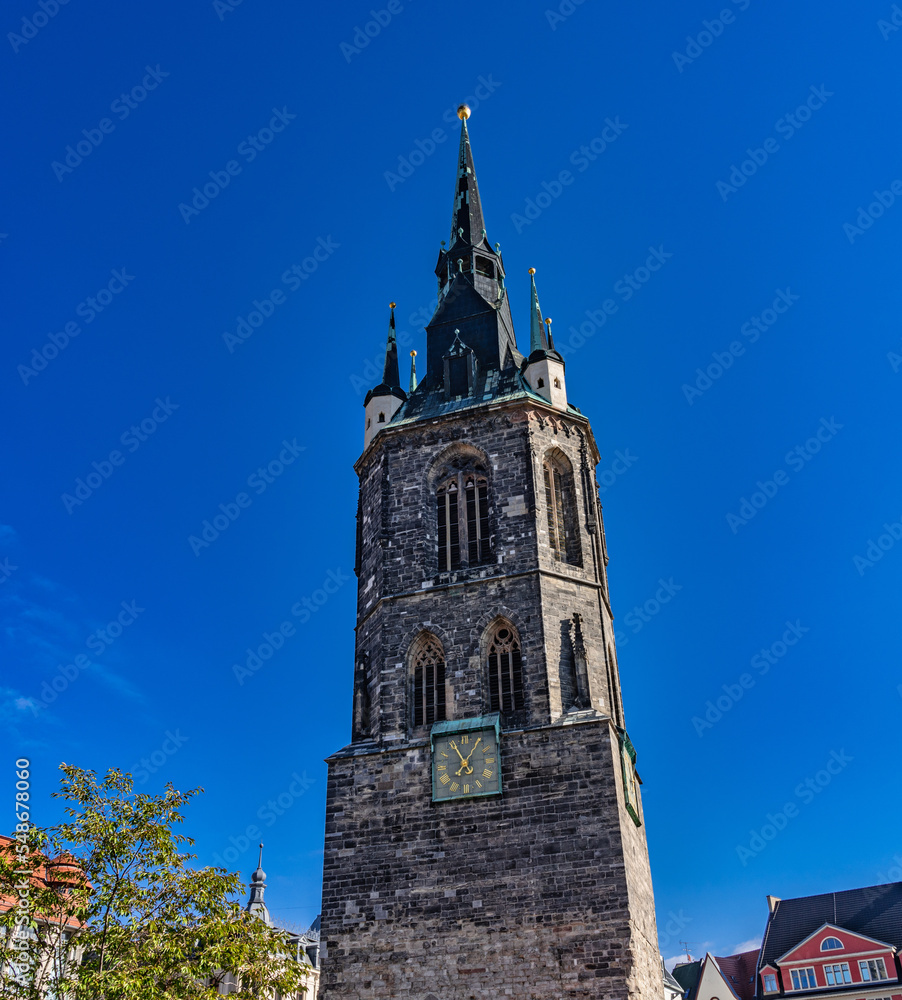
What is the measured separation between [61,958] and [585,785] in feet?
34.7

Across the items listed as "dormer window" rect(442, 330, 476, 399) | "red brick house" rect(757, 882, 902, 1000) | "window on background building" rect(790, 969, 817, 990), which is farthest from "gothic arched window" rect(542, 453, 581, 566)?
"window on background building" rect(790, 969, 817, 990)

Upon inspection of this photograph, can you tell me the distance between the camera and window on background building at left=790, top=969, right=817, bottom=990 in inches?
1578

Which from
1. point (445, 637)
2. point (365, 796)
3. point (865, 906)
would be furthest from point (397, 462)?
point (865, 906)

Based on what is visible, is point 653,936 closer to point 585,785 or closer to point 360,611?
point 585,785

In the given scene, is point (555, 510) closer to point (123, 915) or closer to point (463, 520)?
point (463, 520)

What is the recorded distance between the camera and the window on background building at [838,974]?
3922 cm

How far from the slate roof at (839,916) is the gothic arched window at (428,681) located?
991 inches

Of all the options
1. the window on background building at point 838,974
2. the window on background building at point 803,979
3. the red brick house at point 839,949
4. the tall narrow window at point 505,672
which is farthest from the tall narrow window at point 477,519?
the window on background building at point 803,979

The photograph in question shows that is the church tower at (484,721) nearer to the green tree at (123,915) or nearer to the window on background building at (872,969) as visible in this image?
the green tree at (123,915)

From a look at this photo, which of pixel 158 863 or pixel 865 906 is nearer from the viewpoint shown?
pixel 158 863

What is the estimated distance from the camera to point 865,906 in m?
40.8

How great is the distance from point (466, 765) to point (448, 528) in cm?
656

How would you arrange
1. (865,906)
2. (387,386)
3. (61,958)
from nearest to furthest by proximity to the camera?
(61,958) → (387,386) → (865,906)

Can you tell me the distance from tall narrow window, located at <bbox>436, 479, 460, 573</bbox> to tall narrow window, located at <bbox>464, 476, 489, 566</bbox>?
333 mm
